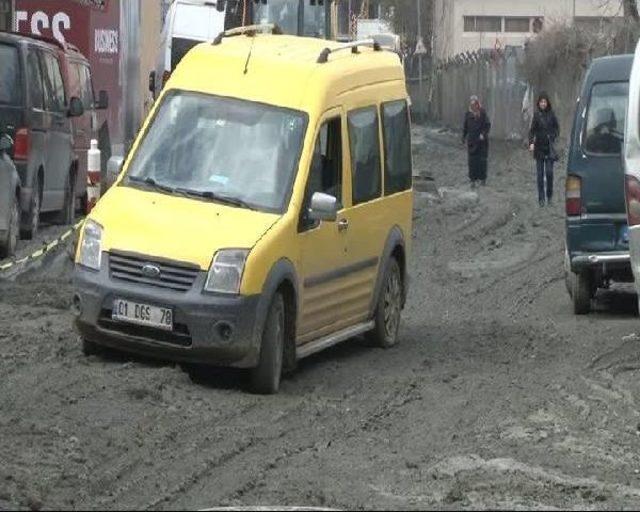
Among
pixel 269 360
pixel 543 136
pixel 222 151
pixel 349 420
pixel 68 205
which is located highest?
pixel 222 151

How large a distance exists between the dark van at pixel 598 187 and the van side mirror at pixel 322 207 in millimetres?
4035

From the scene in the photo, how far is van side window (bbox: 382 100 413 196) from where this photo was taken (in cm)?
1448

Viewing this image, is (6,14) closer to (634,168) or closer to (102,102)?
(102,102)

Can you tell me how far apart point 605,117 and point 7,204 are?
238 inches

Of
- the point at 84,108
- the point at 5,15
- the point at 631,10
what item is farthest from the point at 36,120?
the point at 631,10

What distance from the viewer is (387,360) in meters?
13.9

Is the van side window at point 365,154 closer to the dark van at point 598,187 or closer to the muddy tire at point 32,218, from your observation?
the dark van at point 598,187

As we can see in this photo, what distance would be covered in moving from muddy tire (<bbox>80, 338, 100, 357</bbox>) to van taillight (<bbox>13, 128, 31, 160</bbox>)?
28.2 feet

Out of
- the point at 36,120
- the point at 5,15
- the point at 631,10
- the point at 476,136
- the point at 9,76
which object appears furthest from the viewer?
the point at 631,10

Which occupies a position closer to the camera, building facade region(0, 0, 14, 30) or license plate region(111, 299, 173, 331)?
license plate region(111, 299, 173, 331)

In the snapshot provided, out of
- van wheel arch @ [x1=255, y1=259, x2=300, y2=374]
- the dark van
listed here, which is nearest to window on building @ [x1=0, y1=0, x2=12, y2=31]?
the dark van

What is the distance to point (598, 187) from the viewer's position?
1614cm

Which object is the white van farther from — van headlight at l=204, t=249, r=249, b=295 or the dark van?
van headlight at l=204, t=249, r=249, b=295

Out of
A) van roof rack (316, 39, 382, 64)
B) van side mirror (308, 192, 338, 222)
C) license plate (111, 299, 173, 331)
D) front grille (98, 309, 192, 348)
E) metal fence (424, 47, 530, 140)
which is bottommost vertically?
metal fence (424, 47, 530, 140)
